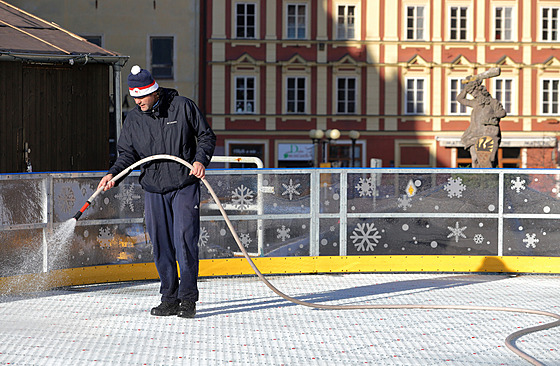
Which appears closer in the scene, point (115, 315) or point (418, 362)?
point (418, 362)

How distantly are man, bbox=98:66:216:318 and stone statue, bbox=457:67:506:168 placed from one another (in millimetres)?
11624

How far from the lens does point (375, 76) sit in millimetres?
39688

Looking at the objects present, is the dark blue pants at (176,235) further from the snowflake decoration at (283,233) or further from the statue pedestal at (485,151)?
the statue pedestal at (485,151)

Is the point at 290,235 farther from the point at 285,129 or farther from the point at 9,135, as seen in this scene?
the point at 285,129

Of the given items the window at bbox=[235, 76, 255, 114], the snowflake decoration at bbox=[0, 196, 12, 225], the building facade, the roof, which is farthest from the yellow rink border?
the window at bbox=[235, 76, 255, 114]

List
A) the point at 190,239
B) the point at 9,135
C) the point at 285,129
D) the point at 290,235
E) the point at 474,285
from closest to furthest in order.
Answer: the point at 190,239, the point at 474,285, the point at 290,235, the point at 9,135, the point at 285,129

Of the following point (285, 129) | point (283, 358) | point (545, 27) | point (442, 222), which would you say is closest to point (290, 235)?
point (442, 222)

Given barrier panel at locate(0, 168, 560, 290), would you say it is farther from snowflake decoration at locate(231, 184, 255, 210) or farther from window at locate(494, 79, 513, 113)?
window at locate(494, 79, 513, 113)

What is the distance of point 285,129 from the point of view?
1534 inches

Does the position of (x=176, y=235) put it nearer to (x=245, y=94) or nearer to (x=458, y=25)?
(x=245, y=94)

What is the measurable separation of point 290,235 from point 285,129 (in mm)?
29169

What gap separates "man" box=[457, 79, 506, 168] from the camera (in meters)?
17.9

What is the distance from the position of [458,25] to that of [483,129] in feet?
75.7

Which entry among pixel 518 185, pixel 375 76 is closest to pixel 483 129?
pixel 518 185
